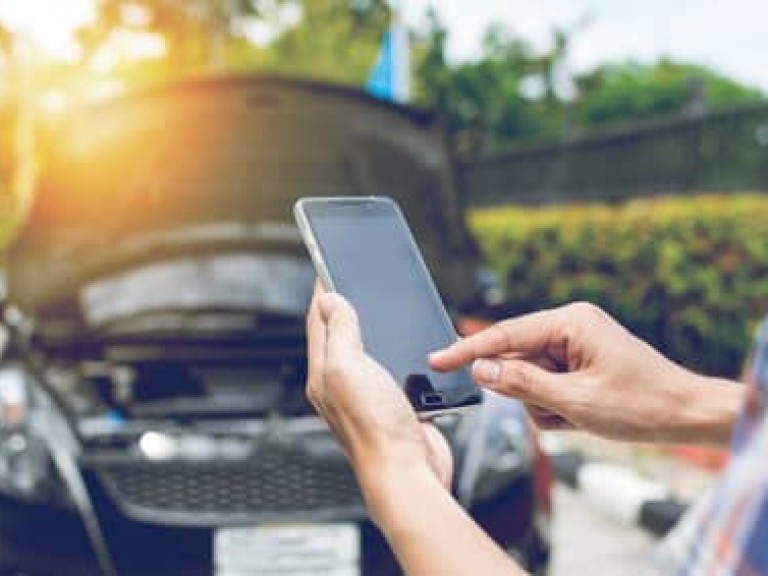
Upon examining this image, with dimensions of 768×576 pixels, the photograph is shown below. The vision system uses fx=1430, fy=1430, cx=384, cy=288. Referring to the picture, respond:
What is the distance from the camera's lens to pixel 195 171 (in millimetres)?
4027

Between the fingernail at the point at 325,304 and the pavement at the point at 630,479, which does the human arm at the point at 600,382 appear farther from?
the pavement at the point at 630,479

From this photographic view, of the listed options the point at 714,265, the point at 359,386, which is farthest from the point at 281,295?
the point at 714,265

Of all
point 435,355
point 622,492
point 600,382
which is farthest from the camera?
point 622,492

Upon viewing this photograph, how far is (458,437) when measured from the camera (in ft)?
11.4

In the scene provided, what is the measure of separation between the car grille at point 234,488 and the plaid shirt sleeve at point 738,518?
2497 mm

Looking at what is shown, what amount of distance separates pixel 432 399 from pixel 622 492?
4.44m

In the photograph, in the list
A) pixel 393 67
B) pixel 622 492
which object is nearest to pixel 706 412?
pixel 622 492

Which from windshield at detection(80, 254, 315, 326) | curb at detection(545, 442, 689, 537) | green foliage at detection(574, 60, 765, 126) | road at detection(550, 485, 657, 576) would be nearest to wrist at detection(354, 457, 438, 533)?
windshield at detection(80, 254, 315, 326)

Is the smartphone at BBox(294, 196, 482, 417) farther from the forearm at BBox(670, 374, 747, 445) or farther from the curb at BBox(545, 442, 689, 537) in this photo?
the curb at BBox(545, 442, 689, 537)

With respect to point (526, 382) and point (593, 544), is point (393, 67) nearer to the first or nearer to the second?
point (593, 544)

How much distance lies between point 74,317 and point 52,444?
2.06 ft

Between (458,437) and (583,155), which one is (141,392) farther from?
(583,155)

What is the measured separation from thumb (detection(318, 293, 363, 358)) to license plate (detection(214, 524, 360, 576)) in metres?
2.10

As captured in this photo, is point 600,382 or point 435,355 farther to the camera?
point 600,382
